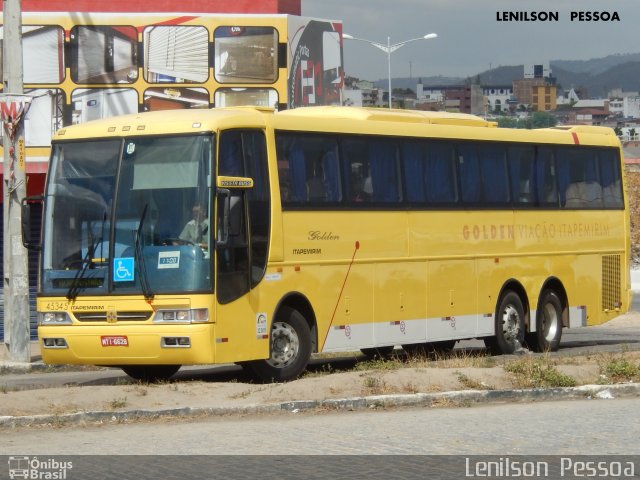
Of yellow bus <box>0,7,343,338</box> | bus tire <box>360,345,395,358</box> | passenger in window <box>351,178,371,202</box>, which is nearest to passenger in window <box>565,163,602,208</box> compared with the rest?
bus tire <box>360,345,395,358</box>

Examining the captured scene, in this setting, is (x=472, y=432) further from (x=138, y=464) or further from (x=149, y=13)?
(x=149, y=13)

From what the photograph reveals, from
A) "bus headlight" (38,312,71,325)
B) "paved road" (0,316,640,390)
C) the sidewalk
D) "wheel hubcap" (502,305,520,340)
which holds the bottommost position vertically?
"paved road" (0,316,640,390)

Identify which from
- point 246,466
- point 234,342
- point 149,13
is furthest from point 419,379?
point 149,13

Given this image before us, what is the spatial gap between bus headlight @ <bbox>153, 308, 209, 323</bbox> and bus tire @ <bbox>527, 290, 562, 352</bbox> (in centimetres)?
833

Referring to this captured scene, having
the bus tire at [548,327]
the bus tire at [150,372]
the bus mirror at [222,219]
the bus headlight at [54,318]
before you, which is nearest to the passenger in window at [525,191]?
the bus tire at [548,327]

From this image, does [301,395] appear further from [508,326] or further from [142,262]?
[508,326]

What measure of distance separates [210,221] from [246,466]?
607 centimetres

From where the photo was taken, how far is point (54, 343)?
Result: 659 inches

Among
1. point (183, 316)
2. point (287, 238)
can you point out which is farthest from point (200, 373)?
point (183, 316)

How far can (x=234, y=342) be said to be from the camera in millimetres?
16375

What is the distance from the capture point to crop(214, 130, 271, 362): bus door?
1628 centimetres

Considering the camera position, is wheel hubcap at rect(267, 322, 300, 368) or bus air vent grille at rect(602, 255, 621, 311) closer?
wheel hubcap at rect(267, 322, 300, 368)

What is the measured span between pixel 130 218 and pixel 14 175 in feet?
18.4

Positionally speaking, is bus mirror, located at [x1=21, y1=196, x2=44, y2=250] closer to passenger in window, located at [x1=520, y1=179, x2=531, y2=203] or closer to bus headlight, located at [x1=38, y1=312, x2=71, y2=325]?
bus headlight, located at [x1=38, y1=312, x2=71, y2=325]
